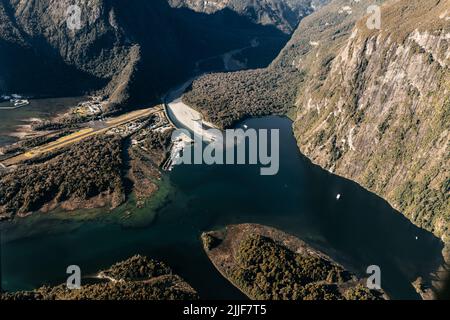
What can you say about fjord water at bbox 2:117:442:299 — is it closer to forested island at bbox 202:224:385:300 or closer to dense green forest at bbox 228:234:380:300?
forested island at bbox 202:224:385:300

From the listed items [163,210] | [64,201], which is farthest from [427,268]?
[64,201]
